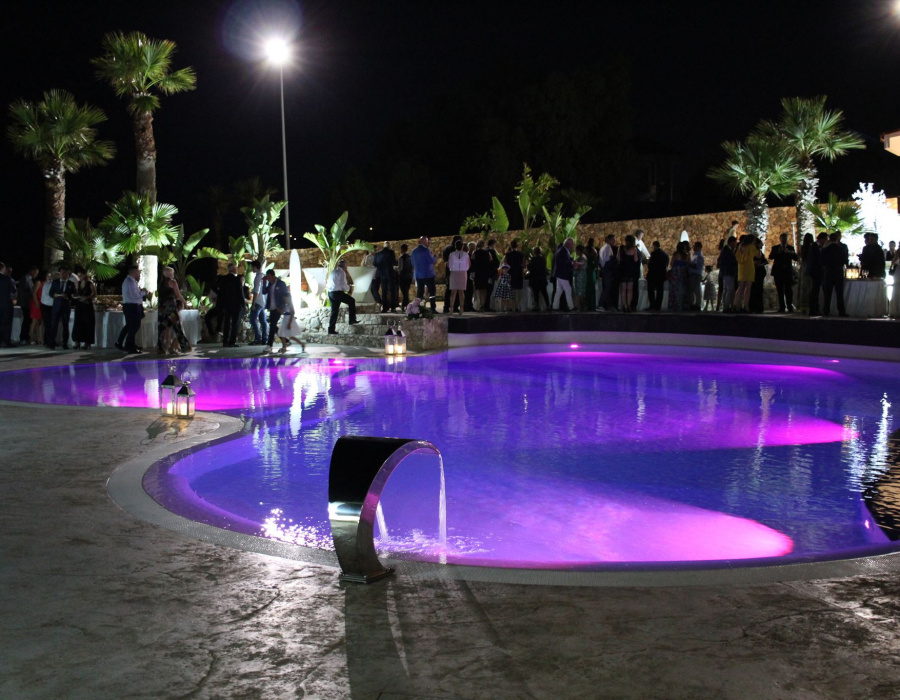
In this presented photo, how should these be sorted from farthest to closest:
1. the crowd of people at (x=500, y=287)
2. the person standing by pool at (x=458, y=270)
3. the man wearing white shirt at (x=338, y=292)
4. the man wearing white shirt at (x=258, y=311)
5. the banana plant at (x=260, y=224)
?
1. the banana plant at (x=260, y=224)
2. the person standing by pool at (x=458, y=270)
3. the man wearing white shirt at (x=338, y=292)
4. the man wearing white shirt at (x=258, y=311)
5. the crowd of people at (x=500, y=287)

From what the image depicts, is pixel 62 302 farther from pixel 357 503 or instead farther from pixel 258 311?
pixel 357 503

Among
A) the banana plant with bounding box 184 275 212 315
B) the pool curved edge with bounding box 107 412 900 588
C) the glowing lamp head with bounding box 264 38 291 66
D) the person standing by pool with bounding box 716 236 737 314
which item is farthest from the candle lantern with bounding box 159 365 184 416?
the glowing lamp head with bounding box 264 38 291 66

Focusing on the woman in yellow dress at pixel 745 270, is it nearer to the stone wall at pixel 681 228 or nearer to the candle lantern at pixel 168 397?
the stone wall at pixel 681 228

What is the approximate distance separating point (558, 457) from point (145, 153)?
66.9 ft

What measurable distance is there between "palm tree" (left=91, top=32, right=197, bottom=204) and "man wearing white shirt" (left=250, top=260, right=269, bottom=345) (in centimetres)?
641

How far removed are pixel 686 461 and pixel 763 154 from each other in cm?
1683

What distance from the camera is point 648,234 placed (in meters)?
30.2

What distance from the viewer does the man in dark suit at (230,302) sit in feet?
62.4

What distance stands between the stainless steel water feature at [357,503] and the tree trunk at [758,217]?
20926mm

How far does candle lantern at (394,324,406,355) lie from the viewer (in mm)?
17984

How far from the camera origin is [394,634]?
368cm

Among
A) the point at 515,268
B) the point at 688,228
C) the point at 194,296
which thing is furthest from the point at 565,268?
the point at 194,296

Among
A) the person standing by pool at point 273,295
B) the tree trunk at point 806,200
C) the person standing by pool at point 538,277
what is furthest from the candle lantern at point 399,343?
the tree trunk at point 806,200

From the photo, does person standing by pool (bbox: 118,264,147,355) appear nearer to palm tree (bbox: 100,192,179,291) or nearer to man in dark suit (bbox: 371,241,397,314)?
palm tree (bbox: 100,192,179,291)
